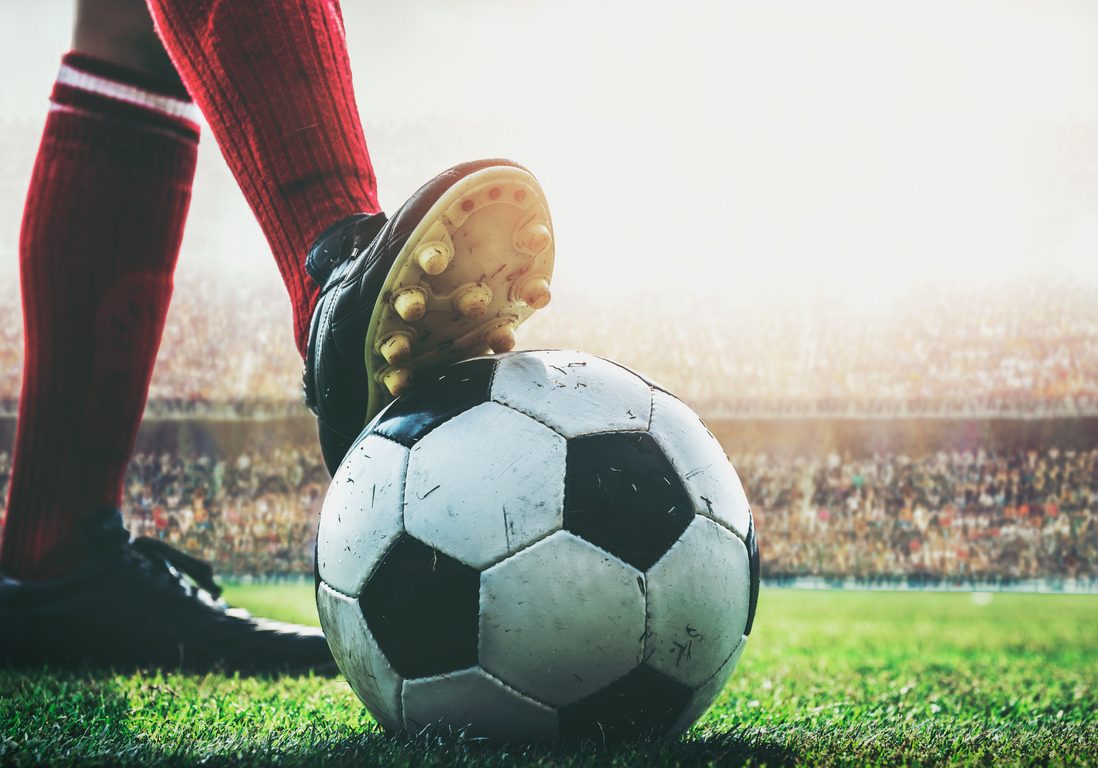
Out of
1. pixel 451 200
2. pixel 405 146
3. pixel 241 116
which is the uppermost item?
pixel 405 146

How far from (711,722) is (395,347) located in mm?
829

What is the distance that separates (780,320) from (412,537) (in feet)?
42.0

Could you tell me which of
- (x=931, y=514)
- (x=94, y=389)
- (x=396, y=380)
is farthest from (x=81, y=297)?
(x=931, y=514)

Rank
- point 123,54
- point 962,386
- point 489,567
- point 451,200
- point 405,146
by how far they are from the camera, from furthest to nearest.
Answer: point 405,146 → point 962,386 → point 123,54 → point 451,200 → point 489,567

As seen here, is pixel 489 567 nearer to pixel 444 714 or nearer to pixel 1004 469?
pixel 444 714

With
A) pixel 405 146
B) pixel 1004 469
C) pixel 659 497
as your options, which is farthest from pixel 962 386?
pixel 659 497

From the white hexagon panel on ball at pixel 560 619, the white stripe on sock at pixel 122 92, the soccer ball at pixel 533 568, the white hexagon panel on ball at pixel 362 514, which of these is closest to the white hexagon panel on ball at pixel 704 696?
the soccer ball at pixel 533 568

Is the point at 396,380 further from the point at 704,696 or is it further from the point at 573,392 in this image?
the point at 704,696

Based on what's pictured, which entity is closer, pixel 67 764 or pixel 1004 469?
pixel 67 764

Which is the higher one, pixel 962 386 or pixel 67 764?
pixel 67 764

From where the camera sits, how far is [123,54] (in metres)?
1.90

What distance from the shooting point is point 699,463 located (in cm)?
120

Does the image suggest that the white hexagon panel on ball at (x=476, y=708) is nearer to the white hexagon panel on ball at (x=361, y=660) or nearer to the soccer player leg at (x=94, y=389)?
the white hexagon panel on ball at (x=361, y=660)

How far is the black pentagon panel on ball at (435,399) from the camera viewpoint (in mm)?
1170
